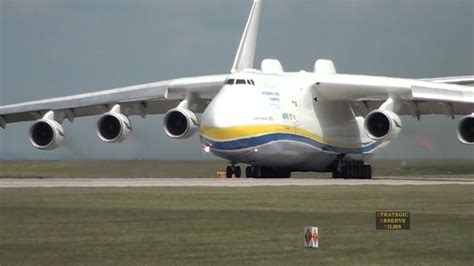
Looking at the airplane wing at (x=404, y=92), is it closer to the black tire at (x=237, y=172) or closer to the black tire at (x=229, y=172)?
the black tire at (x=237, y=172)

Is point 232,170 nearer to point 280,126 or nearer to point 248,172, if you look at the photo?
point 248,172

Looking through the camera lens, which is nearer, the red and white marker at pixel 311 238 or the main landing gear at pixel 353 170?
the red and white marker at pixel 311 238

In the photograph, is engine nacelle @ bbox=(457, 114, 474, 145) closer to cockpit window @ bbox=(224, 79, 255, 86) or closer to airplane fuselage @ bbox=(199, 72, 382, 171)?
airplane fuselage @ bbox=(199, 72, 382, 171)

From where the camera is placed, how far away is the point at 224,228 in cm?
1769

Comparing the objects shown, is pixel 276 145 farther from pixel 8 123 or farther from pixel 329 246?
pixel 329 246

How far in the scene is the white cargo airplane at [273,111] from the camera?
3900 cm

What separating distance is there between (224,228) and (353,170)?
26366mm

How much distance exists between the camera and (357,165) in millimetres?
43844

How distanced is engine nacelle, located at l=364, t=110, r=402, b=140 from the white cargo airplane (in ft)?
0.11

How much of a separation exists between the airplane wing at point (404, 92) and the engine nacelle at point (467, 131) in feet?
2.59

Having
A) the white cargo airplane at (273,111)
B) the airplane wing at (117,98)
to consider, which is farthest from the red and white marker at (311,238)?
the airplane wing at (117,98)

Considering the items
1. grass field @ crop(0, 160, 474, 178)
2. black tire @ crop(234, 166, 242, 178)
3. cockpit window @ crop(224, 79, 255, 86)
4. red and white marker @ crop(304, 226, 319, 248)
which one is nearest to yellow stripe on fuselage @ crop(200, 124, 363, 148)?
cockpit window @ crop(224, 79, 255, 86)

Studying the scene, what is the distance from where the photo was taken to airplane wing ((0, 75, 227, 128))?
136 ft

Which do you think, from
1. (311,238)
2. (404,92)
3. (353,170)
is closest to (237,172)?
(353,170)
